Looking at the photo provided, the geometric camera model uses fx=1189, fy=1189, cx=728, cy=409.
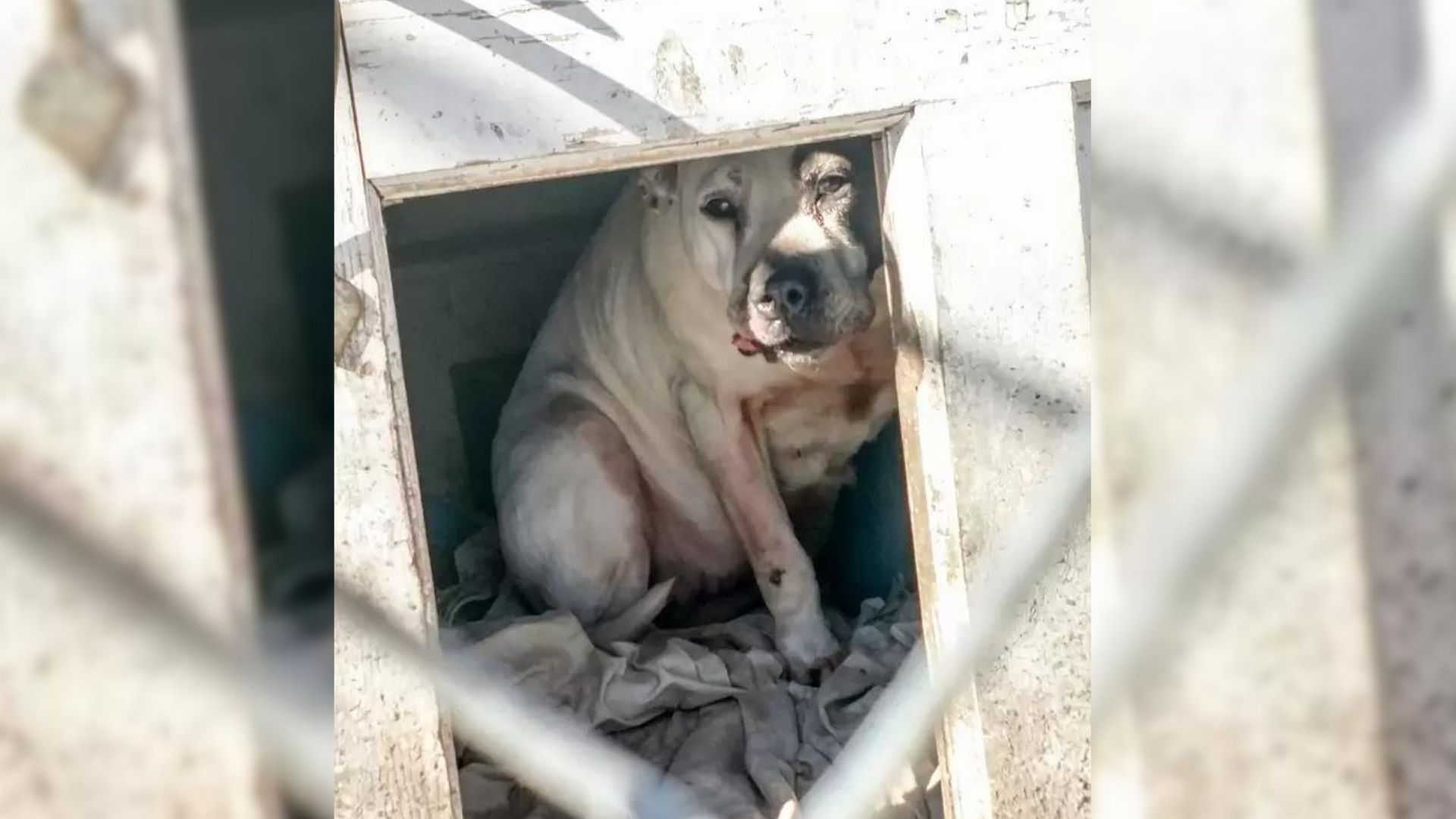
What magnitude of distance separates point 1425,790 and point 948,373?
51.6 inches

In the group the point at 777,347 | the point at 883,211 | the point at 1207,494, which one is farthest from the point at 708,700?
the point at 1207,494

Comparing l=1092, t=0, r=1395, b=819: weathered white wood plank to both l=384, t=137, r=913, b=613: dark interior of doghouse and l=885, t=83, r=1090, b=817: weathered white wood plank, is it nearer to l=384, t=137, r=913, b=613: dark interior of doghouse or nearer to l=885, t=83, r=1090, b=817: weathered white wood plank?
l=885, t=83, r=1090, b=817: weathered white wood plank

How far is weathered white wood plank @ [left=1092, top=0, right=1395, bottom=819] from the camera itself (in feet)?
1.46

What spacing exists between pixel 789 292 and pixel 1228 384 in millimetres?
1663

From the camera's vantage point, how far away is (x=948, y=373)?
1777mm

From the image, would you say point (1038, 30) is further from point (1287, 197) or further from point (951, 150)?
point (1287, 197)

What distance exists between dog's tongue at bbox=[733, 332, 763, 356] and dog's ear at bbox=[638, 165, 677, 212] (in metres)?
0.35

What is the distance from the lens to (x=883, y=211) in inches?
73.8

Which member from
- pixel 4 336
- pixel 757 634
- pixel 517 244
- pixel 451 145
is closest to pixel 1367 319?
pixel 4 336

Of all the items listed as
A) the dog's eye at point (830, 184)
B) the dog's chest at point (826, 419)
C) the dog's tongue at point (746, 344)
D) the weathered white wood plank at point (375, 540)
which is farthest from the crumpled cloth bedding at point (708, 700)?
the dog's eye at point (830, 184)

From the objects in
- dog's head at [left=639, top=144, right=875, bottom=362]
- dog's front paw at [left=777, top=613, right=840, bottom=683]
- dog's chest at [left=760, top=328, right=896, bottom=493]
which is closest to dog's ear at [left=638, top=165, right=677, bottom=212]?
dog's head at [left=639, top=144, right=875, bottom=362]

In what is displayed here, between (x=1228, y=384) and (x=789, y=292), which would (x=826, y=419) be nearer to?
(x=789, y=292)

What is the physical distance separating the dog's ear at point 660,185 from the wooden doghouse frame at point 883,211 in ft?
2.24

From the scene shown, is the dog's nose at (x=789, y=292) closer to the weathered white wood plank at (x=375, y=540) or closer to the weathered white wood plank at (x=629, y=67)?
the weathered white wood plank at (x=629, y=67)
